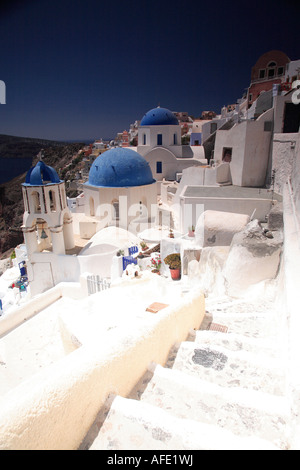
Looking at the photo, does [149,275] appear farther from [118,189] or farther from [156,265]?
[118,189]

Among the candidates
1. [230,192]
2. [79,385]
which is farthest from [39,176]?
[79,385]

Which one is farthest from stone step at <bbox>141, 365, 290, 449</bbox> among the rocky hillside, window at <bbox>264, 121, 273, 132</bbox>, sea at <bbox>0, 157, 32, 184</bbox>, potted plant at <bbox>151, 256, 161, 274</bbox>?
sea at <bbox>0, 157, 32, 184</bbox>

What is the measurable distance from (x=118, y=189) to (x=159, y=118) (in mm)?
11760

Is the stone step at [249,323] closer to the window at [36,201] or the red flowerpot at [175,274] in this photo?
the red flowerpot at [175,274]

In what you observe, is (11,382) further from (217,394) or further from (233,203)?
(233,203)

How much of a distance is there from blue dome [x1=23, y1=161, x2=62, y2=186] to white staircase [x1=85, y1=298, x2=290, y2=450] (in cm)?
1006

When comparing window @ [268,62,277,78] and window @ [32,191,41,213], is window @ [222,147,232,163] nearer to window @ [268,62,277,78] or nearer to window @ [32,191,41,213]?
window @ [32,191,41,213]

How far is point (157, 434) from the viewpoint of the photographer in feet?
5.18

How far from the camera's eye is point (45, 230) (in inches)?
515

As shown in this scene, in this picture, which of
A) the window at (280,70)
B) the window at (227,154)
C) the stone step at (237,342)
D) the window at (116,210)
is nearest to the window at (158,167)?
the window at (227,154)
